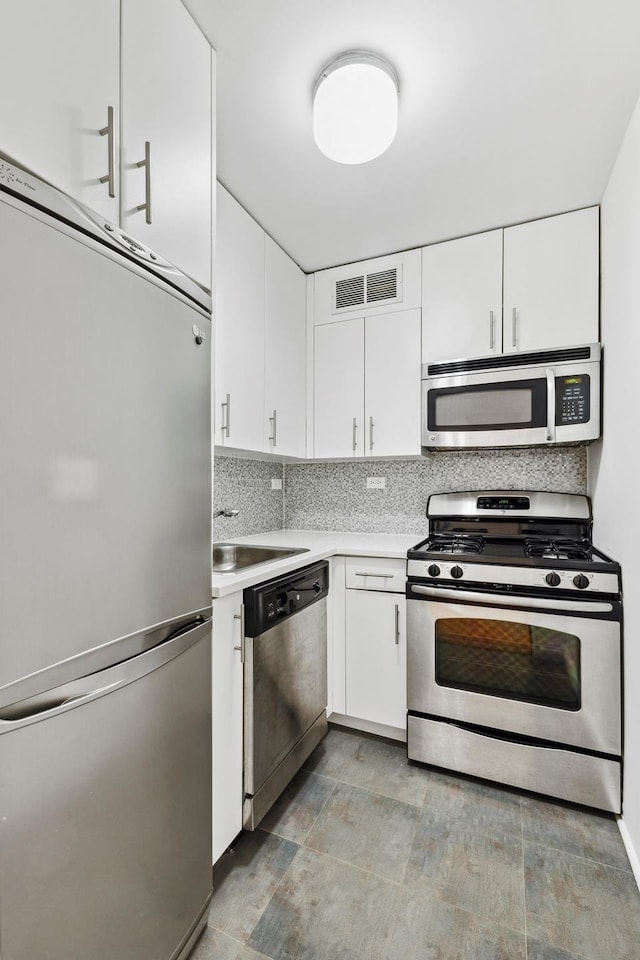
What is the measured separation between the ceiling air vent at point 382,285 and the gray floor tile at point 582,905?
2490 mm

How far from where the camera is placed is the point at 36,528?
0.75m

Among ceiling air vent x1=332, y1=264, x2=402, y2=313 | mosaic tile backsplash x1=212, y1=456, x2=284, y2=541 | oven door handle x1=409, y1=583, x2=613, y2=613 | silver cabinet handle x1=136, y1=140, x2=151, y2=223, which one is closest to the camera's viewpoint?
silver cabinet handle x1=136, y1=140, x2=151, y2=223

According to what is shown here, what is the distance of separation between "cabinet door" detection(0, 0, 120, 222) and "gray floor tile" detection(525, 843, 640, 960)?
7.04 ft

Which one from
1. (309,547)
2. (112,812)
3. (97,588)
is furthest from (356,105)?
(112,812)

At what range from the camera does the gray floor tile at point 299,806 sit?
1.58 metres

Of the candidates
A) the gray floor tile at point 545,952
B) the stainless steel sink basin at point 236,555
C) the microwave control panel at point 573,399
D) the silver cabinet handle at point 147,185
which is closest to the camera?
the silver cabinet handle at point 147,185

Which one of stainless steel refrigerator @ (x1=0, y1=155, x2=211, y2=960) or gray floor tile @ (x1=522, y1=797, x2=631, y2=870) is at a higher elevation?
stainless steel refrigerator @ (x1=0, y1=155, x2=211, y2=960)

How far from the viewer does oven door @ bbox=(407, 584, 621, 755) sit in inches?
65.7

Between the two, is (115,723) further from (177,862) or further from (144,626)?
(177,862)

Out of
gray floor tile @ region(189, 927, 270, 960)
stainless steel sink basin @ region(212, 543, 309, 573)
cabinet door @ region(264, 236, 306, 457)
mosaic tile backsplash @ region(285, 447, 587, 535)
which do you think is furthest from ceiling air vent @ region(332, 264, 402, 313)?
gray floor tile @ region(189, 927, 270, 960)

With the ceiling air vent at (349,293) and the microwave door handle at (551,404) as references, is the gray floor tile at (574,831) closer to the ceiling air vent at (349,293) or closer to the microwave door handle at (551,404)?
the microwave door handle at (551,404)

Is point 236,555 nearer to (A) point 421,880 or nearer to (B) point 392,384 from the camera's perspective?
(B) point 392,384

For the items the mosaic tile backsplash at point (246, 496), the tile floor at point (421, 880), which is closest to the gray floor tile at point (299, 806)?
the tile floor at point (421, 880)

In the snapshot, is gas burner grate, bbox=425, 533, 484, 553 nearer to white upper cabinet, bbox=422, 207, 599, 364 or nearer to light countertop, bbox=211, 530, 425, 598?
light countertop, bbox=211, 530, 425, 598
